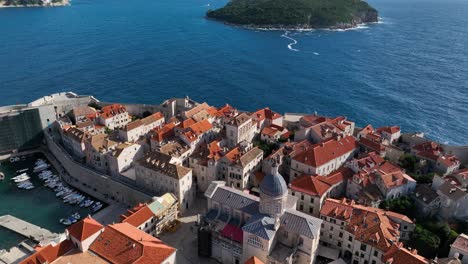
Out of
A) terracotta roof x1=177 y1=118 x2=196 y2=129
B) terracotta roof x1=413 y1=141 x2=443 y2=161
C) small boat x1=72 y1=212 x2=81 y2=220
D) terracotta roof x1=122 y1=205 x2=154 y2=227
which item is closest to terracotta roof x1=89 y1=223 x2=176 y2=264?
terracotta roof x1=122 y1=205 x2=154 y2=227

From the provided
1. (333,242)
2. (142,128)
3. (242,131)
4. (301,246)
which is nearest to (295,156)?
(242,131)

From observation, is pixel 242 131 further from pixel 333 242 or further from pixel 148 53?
pixel 148 53

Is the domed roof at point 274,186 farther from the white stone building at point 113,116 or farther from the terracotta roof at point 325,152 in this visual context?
the white stone building at point 113,116

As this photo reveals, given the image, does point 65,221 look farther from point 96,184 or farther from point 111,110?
point 111,110

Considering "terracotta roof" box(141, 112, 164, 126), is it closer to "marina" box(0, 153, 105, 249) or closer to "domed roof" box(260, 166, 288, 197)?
"marina" box(0, 153, 105, 249)

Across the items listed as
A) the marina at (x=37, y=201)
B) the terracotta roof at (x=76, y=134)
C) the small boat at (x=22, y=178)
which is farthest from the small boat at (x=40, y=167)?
the terracotta roof at (x=76, y=134)
